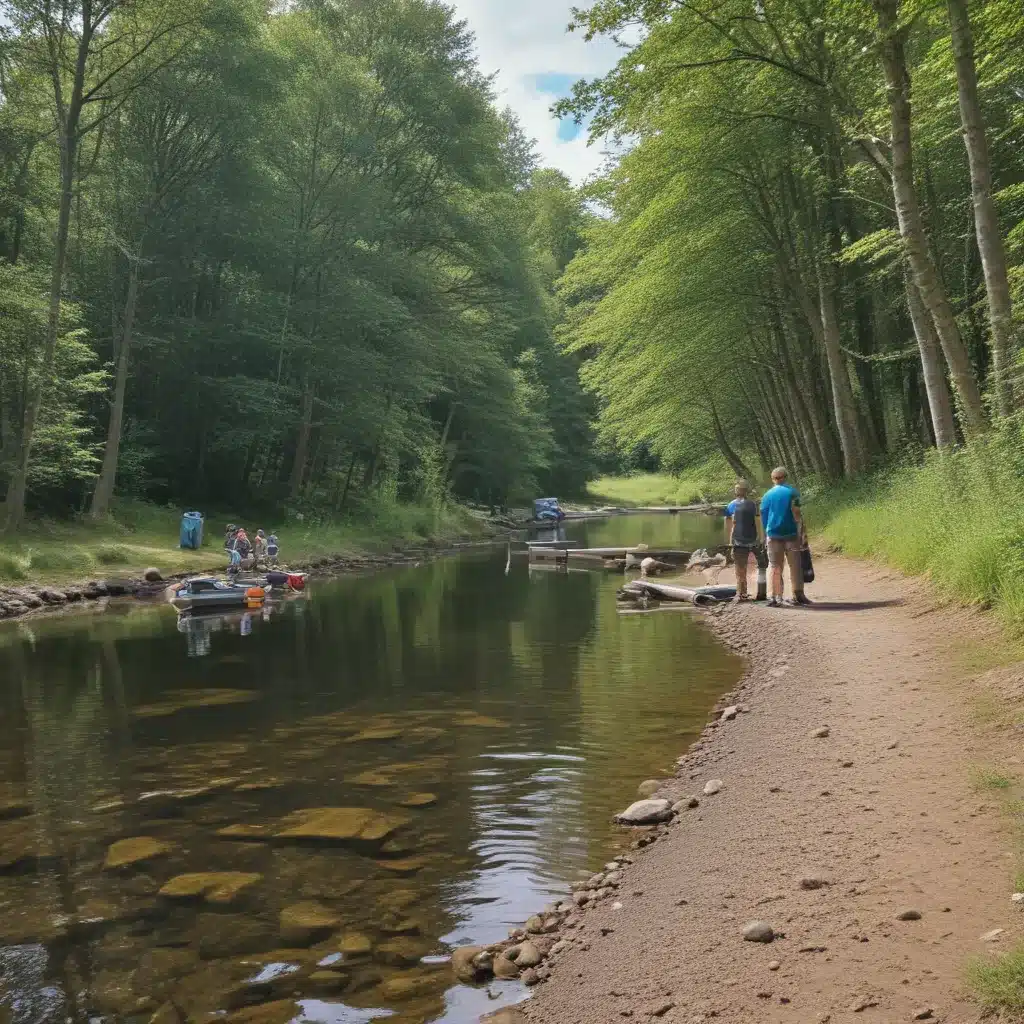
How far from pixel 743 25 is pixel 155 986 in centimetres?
1811

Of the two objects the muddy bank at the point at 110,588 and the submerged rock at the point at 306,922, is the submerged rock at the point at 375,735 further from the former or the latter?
the muddy bank at the point at 110,588

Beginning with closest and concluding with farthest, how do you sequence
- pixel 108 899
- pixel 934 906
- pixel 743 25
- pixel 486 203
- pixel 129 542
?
pixel 934 906
pixel 108 899
pixel 743 25
pixel 129 542
pixel 486 203

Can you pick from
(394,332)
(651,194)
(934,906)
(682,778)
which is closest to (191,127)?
(394,332)

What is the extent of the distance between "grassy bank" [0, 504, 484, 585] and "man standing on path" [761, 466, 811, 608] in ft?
53.6

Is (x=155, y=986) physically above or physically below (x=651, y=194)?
below

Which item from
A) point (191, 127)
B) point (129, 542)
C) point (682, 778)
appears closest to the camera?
point (682, 778)

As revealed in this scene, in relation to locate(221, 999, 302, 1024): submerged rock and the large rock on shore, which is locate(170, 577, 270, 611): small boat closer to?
the large rock on shore

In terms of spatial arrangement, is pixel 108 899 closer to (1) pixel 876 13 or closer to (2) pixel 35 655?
(2) pixel 35 655

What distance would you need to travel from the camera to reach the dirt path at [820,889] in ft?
11.7

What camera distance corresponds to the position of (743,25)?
57.8 feet

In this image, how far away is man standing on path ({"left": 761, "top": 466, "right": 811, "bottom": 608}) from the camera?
554 inches

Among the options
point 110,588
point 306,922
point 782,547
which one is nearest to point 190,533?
point 110,588

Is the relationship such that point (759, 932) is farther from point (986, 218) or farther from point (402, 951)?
point (986, 218)

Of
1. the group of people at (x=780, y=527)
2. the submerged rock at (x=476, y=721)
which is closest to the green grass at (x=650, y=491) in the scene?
the group of people at (x=780, y=527)
